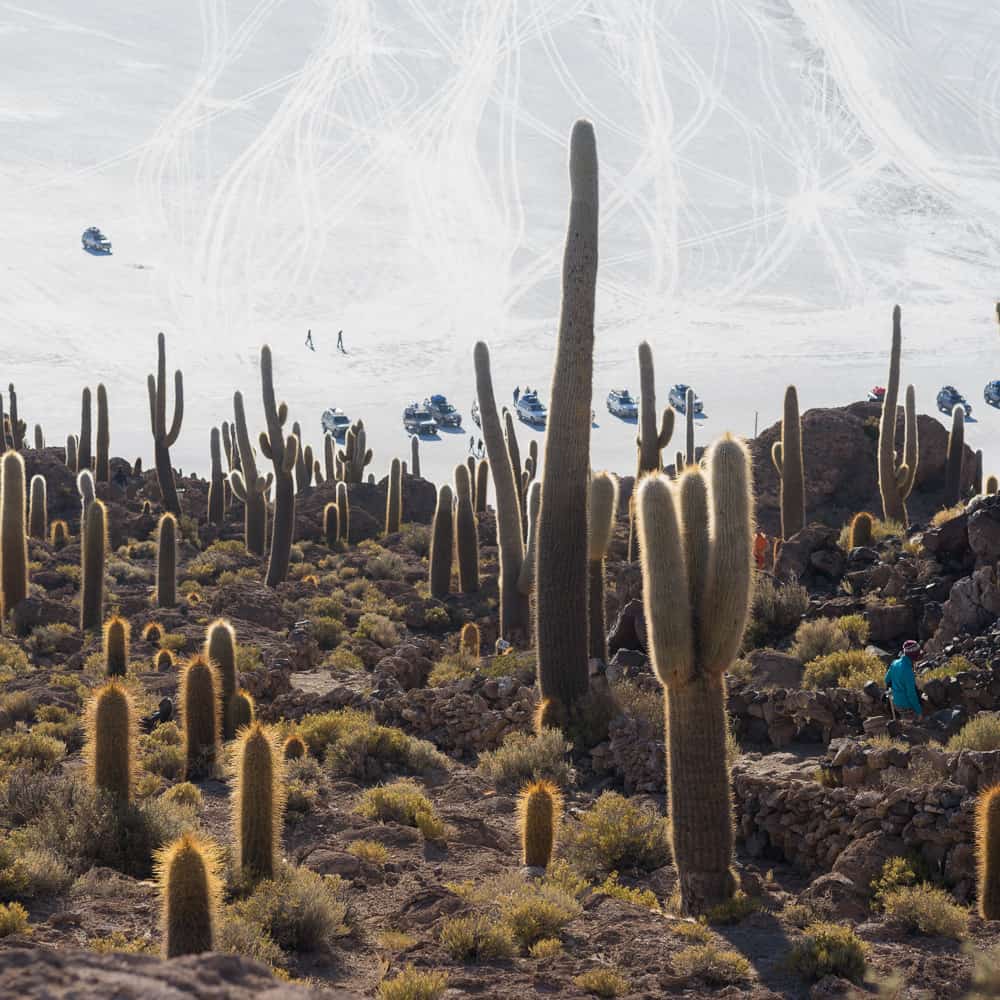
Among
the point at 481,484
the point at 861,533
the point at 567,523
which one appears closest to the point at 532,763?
the point at 567,523

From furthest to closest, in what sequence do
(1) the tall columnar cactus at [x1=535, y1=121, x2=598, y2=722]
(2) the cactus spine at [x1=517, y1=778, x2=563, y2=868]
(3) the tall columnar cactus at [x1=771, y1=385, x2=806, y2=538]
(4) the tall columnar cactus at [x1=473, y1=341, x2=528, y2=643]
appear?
(3) the tall columnar cactus at [x1=771, y1=385, x2=806, y2=538], (4) the tall columnar cactus at [x1=473, y1=341, x2=528, y2=643], (1) the tall columnar cactus at [x1=535, y1=121, x2=598, y2=722], (2) the cactus spine at [x1=517, y1=778, x2=563, y2=868]

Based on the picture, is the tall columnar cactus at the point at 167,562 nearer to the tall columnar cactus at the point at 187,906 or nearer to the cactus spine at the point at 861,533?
the cactus spine at the point at 861,533

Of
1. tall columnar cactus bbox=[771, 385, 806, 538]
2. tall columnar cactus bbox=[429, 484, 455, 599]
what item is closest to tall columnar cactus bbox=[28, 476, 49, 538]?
tall columnar cactus bbox=[429, 484, 455, 599]

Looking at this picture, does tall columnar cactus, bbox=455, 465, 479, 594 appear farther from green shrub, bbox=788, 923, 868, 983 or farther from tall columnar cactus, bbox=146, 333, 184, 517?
green shrub, bbox=788, 923, 868, 983

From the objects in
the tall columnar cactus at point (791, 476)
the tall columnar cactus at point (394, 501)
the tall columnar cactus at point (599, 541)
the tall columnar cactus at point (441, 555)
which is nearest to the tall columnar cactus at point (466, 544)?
the tall columnar cactus at point (441, 555)

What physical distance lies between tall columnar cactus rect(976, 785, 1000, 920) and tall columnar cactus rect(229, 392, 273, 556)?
21.6m

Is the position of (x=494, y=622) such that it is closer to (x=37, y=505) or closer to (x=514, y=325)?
(x=37, y=505)

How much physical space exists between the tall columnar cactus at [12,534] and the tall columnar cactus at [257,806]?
1176 centimetres

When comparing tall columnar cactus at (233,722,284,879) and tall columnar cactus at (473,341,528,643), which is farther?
tall columnar cactus at (473,341,528,643)

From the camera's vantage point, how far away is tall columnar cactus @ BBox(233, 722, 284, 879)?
9531 mm

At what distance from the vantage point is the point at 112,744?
35.0 feet

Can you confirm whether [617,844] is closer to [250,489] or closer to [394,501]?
[250,489]

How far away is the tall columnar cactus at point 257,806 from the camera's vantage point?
9.53 metres

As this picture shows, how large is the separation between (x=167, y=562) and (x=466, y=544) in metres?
5.08
